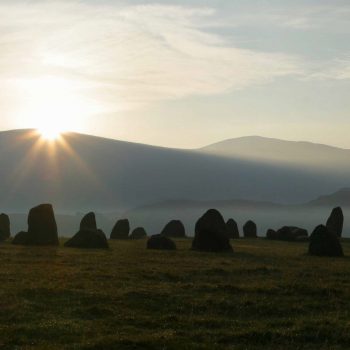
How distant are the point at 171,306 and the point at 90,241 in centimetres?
3077

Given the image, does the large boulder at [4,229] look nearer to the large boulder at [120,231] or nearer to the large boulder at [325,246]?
the large boulder at [120,231]

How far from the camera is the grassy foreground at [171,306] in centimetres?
1623

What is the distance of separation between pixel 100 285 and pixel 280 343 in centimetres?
1147

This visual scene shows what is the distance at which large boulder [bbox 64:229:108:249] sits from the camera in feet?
167

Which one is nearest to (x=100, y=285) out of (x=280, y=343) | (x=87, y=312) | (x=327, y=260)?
(x=87, y=312)

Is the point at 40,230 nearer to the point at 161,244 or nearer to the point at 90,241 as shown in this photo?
the point at 90,241

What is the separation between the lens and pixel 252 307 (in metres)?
21.3

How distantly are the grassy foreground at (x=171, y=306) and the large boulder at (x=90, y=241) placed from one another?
49.0 ft

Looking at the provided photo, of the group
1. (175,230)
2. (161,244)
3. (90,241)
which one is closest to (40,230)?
(90,241)

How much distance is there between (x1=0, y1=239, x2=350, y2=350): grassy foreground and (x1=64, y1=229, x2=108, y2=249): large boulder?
14.9 metres

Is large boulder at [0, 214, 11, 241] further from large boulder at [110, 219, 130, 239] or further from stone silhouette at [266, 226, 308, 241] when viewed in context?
stone silhouette at [266, 226, 308, 241]

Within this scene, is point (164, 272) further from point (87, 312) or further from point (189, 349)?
point (189, 349)

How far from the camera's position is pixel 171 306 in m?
21.3

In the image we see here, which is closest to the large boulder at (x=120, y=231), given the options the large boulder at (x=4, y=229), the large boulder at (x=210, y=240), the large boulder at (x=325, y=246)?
the large boulder at (x=4, y=229)
